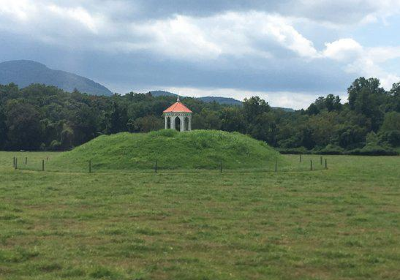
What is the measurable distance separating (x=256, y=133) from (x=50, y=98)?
57.7 metres

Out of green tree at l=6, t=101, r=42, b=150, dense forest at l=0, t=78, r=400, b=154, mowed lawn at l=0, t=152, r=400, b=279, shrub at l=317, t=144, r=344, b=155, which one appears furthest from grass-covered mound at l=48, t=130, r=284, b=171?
green tree at l=6, t=101, r=42, b=150

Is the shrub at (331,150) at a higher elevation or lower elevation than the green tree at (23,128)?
lower

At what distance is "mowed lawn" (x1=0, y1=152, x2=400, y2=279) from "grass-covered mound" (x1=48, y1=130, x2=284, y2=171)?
41.3 ft

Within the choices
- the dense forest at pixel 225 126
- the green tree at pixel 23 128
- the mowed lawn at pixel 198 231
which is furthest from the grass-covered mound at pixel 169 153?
the green tree at pixel 23 128

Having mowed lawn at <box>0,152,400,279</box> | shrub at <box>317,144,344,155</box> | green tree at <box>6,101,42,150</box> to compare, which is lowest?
mowed lawn at <box>0,152,400,279</box>

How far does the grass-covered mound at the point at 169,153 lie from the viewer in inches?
1719

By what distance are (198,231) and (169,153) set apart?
96.2ft

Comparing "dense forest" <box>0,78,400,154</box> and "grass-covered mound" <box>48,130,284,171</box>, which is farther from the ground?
"dense forest" <box>0,78,400,154</box>

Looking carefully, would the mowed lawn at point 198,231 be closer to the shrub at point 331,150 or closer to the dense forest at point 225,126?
the shrub at point 331,150

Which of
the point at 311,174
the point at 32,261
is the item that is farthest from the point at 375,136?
the point at 32,261

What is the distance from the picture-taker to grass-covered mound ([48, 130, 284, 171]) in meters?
43.7

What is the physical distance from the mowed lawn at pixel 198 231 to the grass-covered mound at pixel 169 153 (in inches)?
495

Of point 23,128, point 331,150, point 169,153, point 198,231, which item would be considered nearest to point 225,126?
point 331,150

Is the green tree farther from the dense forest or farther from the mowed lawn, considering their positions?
the mowed lawn
